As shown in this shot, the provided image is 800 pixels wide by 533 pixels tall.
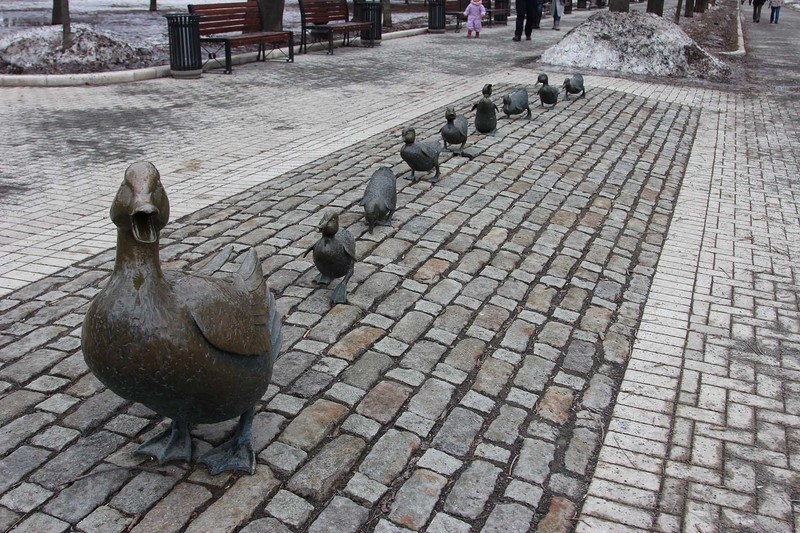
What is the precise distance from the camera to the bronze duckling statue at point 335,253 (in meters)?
5.12

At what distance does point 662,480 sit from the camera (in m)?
3.80

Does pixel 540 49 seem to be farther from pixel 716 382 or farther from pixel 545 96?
pixel 716 382

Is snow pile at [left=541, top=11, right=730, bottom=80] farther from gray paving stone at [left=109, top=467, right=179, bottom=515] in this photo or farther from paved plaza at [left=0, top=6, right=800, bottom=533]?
gray paving stone at [left=109, top=467, right=179, bottom=515]

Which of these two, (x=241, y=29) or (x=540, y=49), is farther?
(x=540, y=49)

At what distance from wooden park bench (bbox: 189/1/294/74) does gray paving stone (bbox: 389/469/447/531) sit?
41.4 feet

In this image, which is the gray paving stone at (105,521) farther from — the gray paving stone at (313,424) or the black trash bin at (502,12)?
the black trash bin at (502,12)

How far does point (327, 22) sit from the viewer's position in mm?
18750

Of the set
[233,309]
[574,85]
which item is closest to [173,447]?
[233,309]

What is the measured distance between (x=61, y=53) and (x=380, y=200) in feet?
34.0

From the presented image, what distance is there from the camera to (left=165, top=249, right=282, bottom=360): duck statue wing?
9.95 feet

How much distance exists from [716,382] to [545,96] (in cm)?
746

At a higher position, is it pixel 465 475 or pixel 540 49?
pixel 540 49

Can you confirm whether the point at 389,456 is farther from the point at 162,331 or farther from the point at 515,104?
the point at 515,104

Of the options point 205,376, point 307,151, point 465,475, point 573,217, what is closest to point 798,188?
point 573,217
